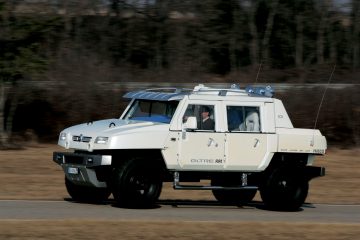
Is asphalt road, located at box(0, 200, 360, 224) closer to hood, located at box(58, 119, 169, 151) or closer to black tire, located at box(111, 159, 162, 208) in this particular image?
black tire, located at box(111, 159, 162, 208)

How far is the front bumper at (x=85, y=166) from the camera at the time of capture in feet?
46.8

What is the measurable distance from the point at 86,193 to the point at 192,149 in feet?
6.89

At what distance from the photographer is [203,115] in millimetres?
15281

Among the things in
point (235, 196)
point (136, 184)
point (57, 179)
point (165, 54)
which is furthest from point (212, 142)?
point (165, 54)

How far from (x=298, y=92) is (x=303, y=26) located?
61.3ft

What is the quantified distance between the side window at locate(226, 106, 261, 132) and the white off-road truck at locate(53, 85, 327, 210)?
0.06 ft

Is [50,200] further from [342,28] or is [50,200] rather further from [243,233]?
[342,28]

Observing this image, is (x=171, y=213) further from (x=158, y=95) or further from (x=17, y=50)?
(x=17, y=50)

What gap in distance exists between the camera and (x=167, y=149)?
14.8m

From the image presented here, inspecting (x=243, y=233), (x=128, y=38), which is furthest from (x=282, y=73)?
(x=243, y=233)

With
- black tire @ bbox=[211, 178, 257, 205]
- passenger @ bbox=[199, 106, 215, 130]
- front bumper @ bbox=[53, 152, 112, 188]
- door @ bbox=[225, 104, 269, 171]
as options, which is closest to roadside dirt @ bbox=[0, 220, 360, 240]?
front bumper @ bbox=[53, 152, 112, 188]

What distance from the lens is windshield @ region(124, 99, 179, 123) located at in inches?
599

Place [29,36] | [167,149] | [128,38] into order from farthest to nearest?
[128,38]
[29,36]
[167,149]

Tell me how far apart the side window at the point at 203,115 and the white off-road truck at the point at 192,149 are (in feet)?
0.06
